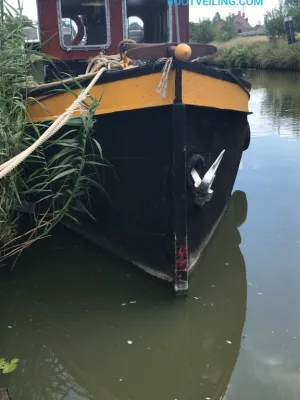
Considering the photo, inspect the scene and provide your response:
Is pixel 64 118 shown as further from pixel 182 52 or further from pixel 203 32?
pixel 203 32

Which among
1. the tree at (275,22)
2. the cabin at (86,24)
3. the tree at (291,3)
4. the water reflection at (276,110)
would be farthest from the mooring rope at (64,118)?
the tree at (291,3)

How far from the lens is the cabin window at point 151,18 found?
4.94 metres

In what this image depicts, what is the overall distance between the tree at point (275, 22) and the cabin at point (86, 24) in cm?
3315

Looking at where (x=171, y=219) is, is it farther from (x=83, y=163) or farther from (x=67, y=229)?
(x=67, y=229)

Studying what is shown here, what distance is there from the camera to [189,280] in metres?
3.80

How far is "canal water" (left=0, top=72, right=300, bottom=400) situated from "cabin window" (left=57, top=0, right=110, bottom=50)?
214cm

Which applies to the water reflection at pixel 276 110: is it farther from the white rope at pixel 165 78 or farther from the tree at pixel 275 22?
the tree at pixel 275 22

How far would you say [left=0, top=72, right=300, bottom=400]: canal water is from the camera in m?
2.71

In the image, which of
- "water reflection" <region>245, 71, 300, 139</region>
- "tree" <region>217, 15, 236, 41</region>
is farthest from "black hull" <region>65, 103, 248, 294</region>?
"tree" <region>217, 15, 236, 41</region>

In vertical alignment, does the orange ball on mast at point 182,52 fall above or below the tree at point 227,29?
below

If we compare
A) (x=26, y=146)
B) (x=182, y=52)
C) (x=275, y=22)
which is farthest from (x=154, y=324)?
(x=275, y=22)

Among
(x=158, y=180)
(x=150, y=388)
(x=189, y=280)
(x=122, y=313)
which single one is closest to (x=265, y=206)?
(x=189, y=280)

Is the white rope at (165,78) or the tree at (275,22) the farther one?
the tree at (275,22)

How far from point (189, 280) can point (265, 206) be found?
6.51 ft
